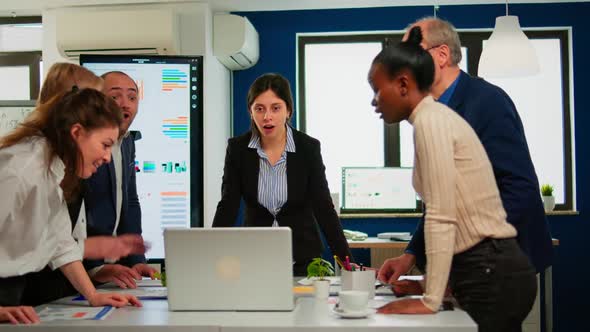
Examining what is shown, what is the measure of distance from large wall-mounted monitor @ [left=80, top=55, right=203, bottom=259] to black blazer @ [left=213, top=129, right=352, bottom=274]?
3.87 feet

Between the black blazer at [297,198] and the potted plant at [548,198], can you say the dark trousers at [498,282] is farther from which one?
the potted plant at [548,198]

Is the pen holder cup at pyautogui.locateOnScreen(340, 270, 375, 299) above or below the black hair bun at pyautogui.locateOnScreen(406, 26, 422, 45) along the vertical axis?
below

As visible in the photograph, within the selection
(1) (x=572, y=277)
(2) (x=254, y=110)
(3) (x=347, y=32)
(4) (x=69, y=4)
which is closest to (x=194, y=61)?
(2) (x=254, y=110)

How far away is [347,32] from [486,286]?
452 centimetres

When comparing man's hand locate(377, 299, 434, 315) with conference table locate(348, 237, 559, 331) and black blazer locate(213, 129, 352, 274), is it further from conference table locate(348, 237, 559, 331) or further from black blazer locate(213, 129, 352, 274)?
conference table locate(348, 237, 559, 331)

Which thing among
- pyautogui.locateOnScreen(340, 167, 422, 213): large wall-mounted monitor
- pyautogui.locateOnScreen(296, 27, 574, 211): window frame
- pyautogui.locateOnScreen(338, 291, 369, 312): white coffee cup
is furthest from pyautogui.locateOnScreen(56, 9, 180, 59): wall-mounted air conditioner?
pyautogui.locateOnScreen(338, 291, 369, 312): white coffee cup

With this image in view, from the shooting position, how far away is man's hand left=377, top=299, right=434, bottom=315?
1.68m

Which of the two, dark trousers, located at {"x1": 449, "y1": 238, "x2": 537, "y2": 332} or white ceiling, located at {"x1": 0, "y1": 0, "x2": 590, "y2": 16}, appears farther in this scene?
white ceiling, located at {"x1": 0, "y1": 0, "x2": 590, "y2": 16}

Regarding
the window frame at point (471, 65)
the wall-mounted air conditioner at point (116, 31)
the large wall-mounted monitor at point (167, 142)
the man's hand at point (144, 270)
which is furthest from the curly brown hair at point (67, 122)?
the window frame at point (471, 65)

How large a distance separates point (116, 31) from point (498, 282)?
3.91 metres

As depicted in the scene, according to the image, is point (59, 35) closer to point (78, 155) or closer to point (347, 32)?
point (347, 32)

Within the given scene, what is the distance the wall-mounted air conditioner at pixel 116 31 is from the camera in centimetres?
488

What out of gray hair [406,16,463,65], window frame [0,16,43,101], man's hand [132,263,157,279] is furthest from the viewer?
window frame [0,16,43,101]

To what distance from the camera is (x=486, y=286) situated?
1689 millimetres
